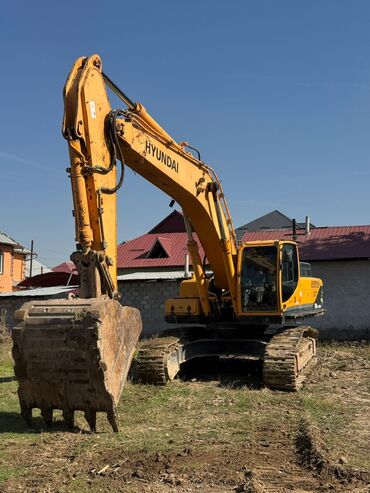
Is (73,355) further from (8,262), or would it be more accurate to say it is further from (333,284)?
(8,262)

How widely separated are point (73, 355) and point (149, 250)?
27.2 m

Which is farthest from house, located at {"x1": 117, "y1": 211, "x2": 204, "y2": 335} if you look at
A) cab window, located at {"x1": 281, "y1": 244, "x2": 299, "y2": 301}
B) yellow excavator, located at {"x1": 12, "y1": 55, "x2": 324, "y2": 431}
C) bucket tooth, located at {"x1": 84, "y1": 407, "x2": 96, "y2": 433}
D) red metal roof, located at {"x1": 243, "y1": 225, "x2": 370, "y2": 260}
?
bucket tooth, located at {"x1": 84, "y1": 407, "x2": 96, "y2": 433}

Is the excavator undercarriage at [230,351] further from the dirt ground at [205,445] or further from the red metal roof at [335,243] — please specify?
the red metal roof at [335,243]

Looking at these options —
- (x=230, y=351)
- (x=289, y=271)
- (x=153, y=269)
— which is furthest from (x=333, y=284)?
(x=153, y=269)

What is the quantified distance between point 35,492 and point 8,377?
7059 mm

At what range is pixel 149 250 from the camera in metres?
33.6

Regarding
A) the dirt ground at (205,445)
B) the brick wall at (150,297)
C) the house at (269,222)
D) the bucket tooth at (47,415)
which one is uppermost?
the house at (269,222)

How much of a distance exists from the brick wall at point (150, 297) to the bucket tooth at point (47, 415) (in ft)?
48.2

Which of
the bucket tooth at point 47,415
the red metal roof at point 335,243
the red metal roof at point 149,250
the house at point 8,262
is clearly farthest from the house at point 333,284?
the house at point 8,262

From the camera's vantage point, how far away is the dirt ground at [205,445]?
207 inches

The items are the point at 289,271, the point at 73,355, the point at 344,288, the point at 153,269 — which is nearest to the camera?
the point at 73,355

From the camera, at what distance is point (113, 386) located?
20.7 feet

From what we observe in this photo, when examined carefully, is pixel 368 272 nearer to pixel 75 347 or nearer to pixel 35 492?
pixel 75 347

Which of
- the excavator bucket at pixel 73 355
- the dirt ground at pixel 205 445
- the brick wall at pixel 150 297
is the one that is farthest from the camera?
the brick wall at pixel 150 297
